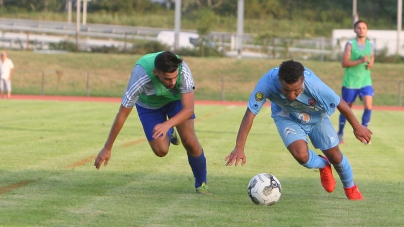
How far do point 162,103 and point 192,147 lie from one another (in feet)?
1.75

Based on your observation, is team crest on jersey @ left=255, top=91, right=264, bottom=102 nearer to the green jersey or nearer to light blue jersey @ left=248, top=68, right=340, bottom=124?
light blue jersey @ left=248, top=68, right=340, bottom=124

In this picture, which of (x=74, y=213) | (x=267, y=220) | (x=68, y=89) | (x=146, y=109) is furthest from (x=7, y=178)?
(x=68, y=89)

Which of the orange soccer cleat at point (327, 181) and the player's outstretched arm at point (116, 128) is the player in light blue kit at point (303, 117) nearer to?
the orange soccer cleat at point (327, 181)

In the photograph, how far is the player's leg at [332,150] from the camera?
7215 mm

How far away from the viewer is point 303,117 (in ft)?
23.6

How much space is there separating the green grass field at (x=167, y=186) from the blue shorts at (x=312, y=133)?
0.55 meters

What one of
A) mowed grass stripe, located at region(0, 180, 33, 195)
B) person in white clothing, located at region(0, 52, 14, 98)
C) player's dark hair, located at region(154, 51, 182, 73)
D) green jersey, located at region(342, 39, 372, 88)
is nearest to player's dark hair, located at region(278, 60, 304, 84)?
player's dark hair, located at region(154, 51, 182, 73)

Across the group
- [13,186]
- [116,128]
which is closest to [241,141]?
[116,128]

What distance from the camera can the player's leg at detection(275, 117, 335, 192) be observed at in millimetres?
7133

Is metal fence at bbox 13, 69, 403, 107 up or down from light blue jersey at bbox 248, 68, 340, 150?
down

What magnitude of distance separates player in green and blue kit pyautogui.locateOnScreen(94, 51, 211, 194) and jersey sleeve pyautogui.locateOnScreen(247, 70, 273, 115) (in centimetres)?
62

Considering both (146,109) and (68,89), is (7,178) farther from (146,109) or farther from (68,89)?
(68,89)

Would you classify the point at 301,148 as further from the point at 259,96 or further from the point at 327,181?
the point at 259,96

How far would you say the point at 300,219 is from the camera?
20.0 ft
